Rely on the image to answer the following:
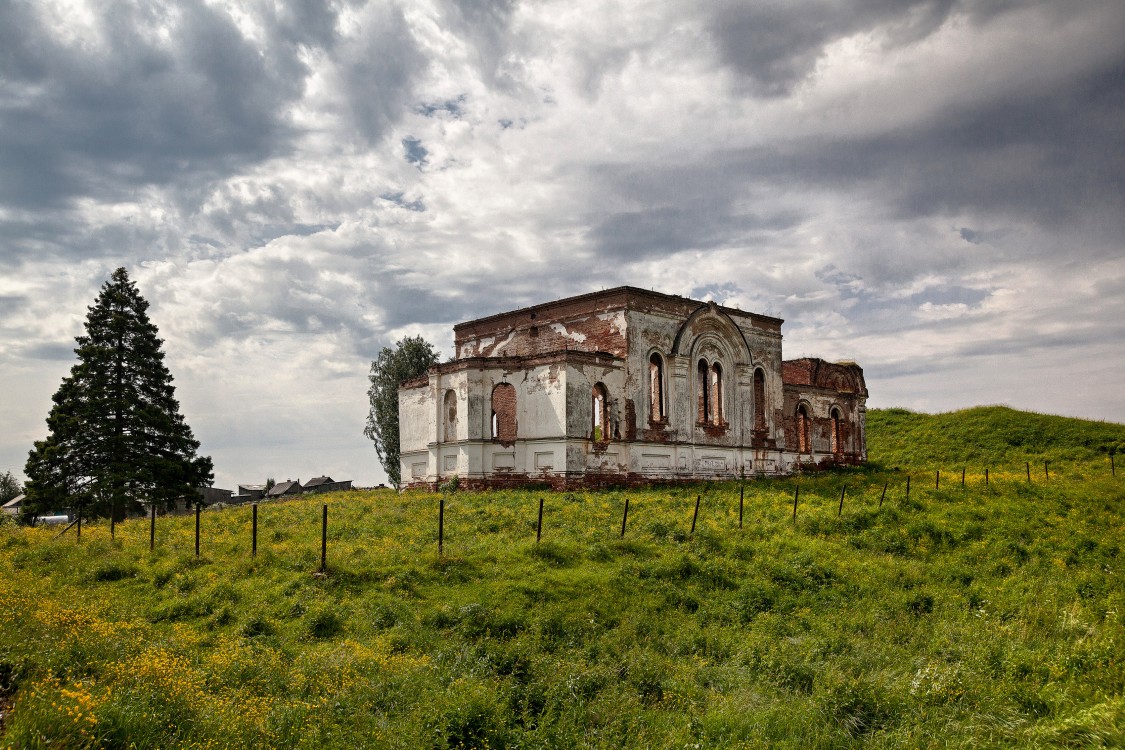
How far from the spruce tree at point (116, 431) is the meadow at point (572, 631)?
8.36 metres

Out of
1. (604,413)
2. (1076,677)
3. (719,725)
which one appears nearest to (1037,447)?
(604,413)

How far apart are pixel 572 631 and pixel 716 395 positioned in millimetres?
20854

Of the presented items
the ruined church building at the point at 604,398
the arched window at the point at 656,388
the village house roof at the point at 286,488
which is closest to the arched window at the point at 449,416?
the ruined church building at the point at 604,398

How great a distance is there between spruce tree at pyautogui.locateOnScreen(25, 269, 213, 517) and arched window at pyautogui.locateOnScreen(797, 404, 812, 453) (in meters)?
25.2

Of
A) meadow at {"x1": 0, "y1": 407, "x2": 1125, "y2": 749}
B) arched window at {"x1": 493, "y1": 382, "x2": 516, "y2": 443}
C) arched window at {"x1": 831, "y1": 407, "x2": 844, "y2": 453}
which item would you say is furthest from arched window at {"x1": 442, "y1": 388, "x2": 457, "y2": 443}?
arched window at {"x1": 831, "y1": 407, "x2": 844, "y2": 453}

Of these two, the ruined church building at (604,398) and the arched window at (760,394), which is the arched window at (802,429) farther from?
the arched window at (760,394)

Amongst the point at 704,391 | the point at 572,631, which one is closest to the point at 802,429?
the point at 704,391

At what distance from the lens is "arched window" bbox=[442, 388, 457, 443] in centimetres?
3009

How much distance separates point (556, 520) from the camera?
21.2 meters

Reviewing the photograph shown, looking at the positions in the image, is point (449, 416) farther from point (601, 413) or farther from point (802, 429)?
point (802, 429)

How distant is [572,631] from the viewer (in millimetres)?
13375

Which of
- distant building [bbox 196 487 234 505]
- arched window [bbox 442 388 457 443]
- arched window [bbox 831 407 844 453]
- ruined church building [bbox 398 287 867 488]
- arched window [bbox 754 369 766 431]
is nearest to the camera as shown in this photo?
ruined church building [bbox 398 287 867 488]

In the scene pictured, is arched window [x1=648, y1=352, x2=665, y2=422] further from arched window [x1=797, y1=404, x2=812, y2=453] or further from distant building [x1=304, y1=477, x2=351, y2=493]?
distant building [x1=304, y1=477, x2=351, y2=493]

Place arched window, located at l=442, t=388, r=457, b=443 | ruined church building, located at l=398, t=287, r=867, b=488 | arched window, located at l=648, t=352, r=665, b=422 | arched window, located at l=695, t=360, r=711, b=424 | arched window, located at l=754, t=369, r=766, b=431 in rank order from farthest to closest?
arched window, located at l=754, t=369, r=766, b=431 → arched window, located at l=695, t=360, r=711, b=424 → arched window, located at l=648, t=352, r=665, b=422 → arched window, located at l=442, t=388, r=457, b=443 → ruined church building, located at l=398, t=287, r=867, b=488
